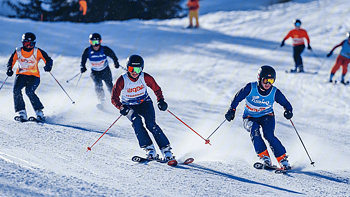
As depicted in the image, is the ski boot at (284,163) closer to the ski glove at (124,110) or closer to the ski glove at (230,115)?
the ski glove at (230,115)

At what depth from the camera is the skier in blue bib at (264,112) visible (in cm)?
471

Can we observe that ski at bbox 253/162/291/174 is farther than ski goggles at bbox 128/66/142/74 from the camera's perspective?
No

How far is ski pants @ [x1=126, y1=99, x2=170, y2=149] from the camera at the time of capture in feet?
16.0

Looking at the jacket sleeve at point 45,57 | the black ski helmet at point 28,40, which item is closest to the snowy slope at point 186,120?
the jacket sleeve at point 45,57

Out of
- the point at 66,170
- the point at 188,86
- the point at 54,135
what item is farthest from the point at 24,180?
the point at 188,86

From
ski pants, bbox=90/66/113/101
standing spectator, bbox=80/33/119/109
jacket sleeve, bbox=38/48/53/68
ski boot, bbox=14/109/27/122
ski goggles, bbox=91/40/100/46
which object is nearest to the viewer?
ski boot, bbox=14/109/27/122

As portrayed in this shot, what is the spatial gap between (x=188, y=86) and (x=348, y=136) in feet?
15.1

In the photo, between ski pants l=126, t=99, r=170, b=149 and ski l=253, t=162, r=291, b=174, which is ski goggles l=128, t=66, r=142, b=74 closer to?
ski pants l=126, t=99, r=170, b=149

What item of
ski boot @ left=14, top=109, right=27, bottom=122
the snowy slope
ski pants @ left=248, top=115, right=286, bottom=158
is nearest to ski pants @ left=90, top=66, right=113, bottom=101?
the snowy slope

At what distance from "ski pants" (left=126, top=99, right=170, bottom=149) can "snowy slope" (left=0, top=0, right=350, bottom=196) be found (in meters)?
0.33

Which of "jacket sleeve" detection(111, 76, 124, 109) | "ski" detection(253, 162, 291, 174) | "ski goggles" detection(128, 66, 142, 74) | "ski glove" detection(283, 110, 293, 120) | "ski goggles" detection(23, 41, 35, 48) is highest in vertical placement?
"ski goggles" detection(23, 41, 35, 48)

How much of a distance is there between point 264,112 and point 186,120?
2.68m

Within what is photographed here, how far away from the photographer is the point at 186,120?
24.2 feet

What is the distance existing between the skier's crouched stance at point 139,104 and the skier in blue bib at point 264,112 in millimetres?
953
